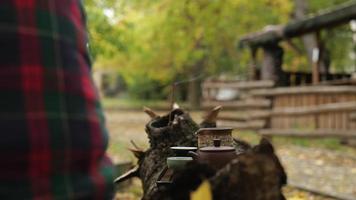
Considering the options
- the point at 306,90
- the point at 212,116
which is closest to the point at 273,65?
the point at 306,90

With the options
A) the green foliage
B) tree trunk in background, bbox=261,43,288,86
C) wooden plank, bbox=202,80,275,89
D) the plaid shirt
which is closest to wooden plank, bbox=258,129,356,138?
wooden plank, bbox=202,80,275,89

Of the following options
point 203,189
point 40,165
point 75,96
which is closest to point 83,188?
point 40,165

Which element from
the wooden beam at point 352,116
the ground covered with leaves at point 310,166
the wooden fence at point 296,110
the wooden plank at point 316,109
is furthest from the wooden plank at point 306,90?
the ground covered with leaves at point 310,166

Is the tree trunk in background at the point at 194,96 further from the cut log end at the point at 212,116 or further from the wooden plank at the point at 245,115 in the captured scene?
the cut log end at the point at 212,116

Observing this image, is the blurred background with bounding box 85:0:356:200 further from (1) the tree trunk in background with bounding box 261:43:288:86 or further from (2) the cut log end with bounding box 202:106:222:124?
(2) the cut log end with bounding box 202:106:222:124

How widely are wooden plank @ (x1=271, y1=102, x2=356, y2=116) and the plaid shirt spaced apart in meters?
11.5

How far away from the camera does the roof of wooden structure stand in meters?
12.9

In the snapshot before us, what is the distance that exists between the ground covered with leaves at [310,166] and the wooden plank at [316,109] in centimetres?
69

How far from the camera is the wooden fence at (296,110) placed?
1289 centimetres

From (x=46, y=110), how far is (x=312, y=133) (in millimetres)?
12497

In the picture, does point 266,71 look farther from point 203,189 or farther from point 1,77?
point 1,77

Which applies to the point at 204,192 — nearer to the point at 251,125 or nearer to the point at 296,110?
the point at 296,110

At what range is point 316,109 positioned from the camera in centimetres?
1350

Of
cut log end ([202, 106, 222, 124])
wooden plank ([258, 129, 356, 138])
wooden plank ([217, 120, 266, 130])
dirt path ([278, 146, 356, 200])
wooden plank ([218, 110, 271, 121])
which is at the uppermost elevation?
cut log end ([202, 106, 222, 124])
